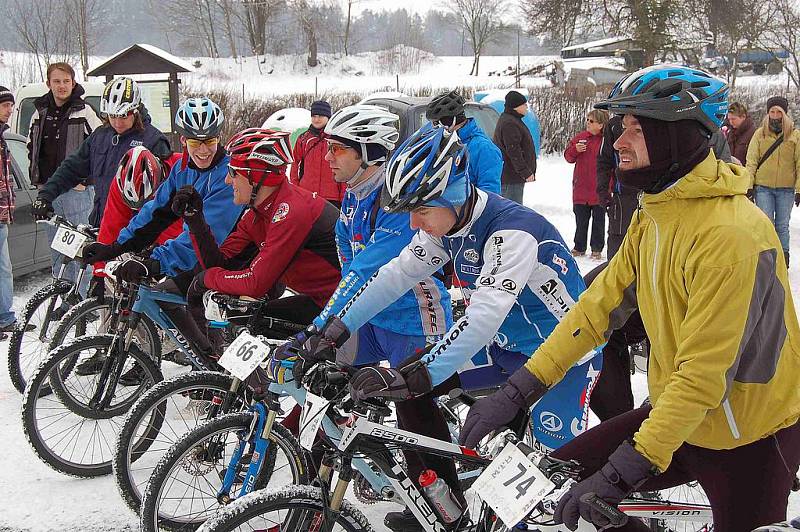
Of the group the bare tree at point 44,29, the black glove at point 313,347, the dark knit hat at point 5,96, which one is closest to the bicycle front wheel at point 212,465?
the black glove at point 313,347

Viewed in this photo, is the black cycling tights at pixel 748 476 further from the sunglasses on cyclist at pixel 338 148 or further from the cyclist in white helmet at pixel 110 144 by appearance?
the cyclist in white helmet at pixel 110 144

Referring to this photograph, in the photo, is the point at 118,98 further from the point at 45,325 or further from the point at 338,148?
the point at 338,148

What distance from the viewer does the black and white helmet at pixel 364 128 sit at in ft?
13.1

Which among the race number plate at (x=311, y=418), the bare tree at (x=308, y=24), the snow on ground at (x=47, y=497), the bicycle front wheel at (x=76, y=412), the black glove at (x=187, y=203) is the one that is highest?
the bare tree at (x=308, y=24)

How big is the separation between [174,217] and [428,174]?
2.50m

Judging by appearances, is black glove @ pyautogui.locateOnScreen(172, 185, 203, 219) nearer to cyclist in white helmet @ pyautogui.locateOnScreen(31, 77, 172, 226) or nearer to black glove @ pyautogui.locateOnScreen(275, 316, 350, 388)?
black glove @ pyautogui.locateOnScreen(275, 316, 350, 388)

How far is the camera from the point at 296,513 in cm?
274

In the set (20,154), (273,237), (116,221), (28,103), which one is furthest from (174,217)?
(28,103)

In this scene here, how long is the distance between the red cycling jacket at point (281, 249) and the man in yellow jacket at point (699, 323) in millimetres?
1769

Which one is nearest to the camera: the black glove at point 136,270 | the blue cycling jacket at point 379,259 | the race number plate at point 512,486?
the race number plate at point 512,486

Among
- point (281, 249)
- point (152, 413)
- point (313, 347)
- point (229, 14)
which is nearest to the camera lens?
point (313, 347)

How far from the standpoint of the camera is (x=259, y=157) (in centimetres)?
421

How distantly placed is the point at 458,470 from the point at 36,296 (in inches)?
152

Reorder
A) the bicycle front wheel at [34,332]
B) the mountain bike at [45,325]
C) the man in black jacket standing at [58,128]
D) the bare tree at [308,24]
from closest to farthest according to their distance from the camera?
the mountain bike at [45,325] < the bicycle front wheel at [34,332] < the man in black jacket standing at [58,128] < the bare tree at [308,24]
